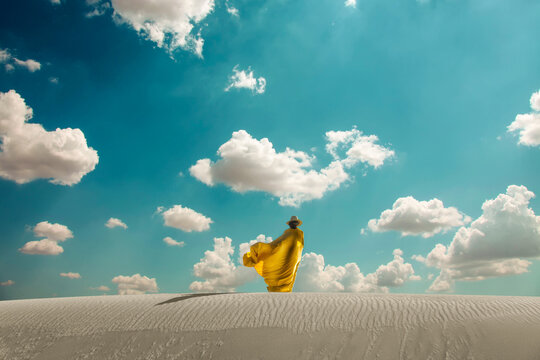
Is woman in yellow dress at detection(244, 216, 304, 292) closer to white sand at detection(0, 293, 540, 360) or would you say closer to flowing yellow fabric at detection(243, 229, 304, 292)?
flowing yellow fabric at detection(243, 229, 304, 292)

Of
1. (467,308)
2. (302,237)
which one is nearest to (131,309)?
(467,308)

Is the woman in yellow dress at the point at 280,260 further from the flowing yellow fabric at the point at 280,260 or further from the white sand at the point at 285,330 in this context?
the white sand at the point at 285,330

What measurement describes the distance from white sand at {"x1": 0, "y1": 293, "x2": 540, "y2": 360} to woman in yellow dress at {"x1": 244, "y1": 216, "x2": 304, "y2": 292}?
558 centimetres

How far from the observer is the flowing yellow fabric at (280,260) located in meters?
11.3

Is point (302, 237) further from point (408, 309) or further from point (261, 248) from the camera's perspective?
point (408, 309)

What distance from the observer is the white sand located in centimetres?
401

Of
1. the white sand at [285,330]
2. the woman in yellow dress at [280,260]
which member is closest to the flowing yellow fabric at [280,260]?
the woman in yellow dress at [280,260]

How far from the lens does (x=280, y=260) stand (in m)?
11.6

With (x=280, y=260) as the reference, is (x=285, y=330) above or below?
below

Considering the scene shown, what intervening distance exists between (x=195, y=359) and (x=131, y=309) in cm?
196

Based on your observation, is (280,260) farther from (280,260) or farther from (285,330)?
(285,330)

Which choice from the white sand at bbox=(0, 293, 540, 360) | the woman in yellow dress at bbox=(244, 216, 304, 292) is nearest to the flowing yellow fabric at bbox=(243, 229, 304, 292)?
the woman in yellow dress at bbox=(244, 216, 304, 292)

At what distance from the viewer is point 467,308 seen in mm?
4891

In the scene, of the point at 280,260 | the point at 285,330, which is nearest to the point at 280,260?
the point at 280,260
